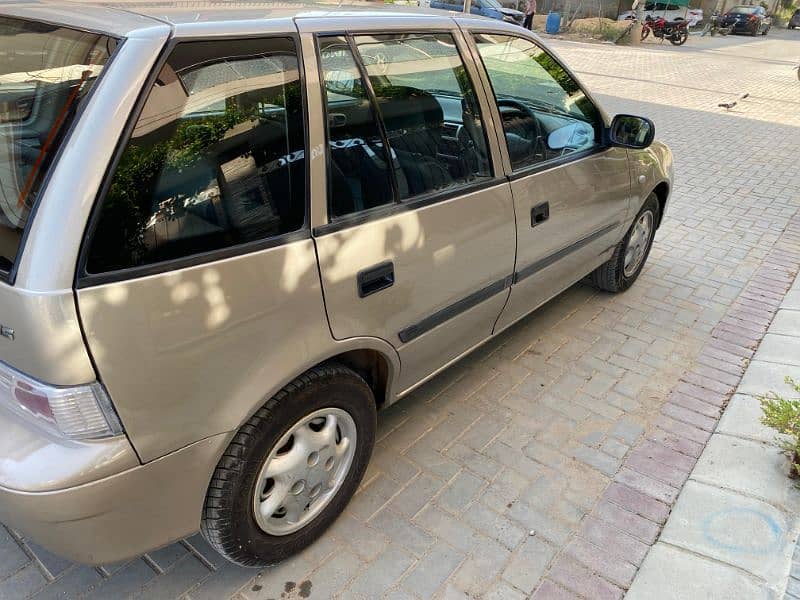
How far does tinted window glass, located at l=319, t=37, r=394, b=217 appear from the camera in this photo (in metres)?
1.96

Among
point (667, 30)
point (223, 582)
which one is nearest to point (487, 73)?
point (223, 582)

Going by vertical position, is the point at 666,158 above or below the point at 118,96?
below

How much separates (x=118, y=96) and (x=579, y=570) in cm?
220

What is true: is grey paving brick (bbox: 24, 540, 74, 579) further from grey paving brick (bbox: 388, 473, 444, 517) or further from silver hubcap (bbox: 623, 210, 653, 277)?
silver hubcap (bbox: 623, 210, 653, 277)

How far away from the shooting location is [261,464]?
6.23 feet

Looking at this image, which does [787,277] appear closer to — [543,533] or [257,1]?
[543,533]

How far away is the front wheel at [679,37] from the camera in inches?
971

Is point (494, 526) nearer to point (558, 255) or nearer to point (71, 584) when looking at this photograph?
point (558, 255)

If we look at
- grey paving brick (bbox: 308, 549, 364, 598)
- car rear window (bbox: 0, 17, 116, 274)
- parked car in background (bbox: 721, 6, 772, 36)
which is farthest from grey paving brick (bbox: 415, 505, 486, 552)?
parked car in background (bbox: 721, 6, 772, 36)

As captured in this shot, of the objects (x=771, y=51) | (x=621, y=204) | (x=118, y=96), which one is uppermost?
(x=118, y=96)

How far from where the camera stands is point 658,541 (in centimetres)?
235

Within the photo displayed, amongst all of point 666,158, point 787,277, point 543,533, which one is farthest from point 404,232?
point 787,277

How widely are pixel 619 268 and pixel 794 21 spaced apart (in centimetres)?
4768

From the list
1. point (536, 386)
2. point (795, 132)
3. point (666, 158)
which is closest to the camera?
point (536, 386)
